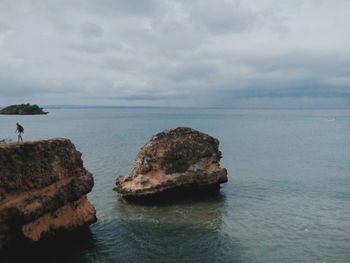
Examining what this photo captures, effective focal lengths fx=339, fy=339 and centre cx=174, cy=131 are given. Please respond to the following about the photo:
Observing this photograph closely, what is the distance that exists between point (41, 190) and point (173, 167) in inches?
529

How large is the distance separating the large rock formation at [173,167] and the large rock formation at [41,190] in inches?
291

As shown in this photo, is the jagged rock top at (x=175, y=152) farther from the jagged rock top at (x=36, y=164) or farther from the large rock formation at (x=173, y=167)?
the jagged rock top at (x=36, y=164)

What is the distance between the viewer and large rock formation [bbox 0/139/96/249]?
16922 mm

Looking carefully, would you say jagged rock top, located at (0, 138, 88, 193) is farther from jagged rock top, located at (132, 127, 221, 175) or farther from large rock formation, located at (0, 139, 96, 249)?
jagged rock top, located at (132, 127, 221, 175)

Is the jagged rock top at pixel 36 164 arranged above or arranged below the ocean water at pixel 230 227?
above

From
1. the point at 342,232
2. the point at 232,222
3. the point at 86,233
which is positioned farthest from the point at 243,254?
the point at 86,233

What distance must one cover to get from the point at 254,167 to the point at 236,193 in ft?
48.5

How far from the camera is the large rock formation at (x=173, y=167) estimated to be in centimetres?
2925

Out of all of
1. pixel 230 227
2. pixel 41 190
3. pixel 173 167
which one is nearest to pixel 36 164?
pixel 41 190

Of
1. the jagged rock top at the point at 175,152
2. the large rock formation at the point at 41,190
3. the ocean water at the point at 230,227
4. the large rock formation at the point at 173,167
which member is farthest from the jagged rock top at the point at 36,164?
the jagged rock top at the point at 175,152

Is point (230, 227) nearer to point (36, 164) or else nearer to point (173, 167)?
point (173, 167)

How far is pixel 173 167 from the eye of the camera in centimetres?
3031

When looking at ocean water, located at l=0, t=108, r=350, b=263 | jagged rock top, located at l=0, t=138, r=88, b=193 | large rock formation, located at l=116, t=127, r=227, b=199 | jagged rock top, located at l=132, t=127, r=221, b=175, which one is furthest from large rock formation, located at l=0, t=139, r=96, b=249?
jagged rock top, located at l=132, t=127, r=221, b=175

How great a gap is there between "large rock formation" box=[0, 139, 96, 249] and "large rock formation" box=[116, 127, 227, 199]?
7400 mm
